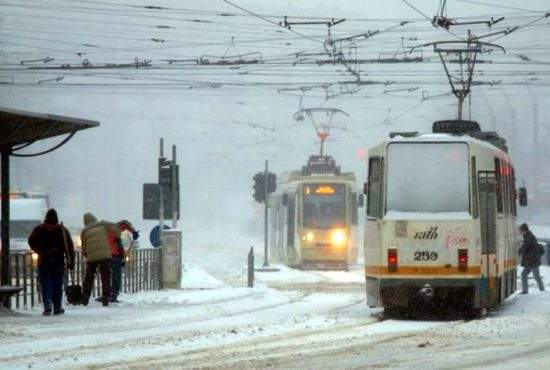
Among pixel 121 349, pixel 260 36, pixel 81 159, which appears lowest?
pixel 121 349

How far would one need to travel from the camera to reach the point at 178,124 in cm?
12750

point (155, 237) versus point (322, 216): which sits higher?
point (322, 216)

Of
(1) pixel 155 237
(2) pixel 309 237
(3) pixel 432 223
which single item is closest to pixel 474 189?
(3) pixel 432 223

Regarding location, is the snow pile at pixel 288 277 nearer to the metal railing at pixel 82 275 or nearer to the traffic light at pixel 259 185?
the traffic light at pixel 259 185

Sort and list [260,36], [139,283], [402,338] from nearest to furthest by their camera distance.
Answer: [402,338] → [139,283] → [260,36]

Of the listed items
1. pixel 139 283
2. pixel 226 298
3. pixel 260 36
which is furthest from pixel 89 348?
pixel 260 36

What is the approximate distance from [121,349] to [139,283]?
1418 centimetres

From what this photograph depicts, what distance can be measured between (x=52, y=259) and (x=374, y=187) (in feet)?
15.9

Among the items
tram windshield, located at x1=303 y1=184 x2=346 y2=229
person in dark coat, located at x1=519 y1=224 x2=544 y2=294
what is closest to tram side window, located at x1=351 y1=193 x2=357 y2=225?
tram windshield, located at x1=303 y1=184 x2=346 y2=229

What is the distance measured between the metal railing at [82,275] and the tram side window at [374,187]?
5.50 metres

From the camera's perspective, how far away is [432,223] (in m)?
21.6

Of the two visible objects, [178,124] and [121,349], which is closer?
[121,349]

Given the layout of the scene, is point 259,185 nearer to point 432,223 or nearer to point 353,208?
point 353,208

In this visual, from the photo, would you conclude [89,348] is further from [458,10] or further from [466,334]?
[458,10]
